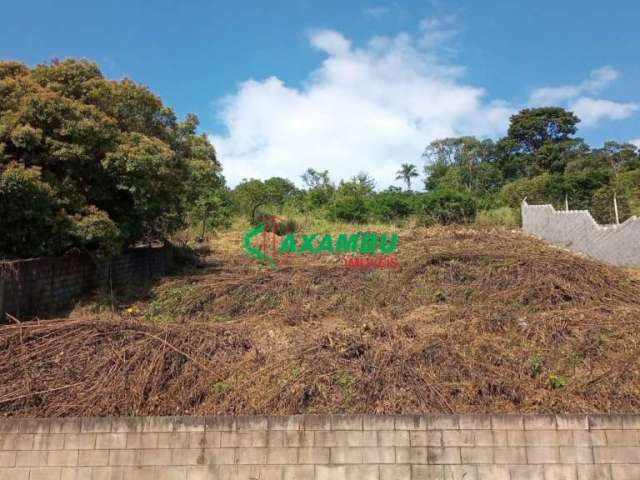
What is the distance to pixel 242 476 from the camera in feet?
12.5

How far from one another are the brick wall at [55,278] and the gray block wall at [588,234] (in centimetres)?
932

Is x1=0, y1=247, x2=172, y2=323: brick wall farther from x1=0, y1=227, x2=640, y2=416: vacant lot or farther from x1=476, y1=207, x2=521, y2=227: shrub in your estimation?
x1=476, y1=207, x2=521, y2=227: shrub

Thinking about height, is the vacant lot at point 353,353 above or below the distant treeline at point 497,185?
below

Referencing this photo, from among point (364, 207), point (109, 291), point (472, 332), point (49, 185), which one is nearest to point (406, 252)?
point (472, 332)

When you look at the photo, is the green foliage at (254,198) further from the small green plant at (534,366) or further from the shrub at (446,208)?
the small green plant at (534,366)

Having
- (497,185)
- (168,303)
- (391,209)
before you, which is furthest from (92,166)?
(497,185)

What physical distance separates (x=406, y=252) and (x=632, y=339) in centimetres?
545

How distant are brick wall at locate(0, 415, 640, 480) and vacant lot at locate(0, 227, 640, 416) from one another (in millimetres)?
470

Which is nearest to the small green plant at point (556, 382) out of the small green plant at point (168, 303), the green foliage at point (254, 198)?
the small green plant at point (168, 303)

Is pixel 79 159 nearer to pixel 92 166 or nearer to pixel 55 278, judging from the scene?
pixel 92 166

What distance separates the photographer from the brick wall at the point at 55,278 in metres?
6.47

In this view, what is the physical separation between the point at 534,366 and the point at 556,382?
0.30 m

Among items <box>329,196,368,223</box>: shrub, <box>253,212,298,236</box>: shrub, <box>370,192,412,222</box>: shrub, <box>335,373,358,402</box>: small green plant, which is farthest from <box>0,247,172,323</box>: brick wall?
<box>370,192,412,222</box>: shrub

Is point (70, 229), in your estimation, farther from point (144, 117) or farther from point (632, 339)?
point (632, 339)
